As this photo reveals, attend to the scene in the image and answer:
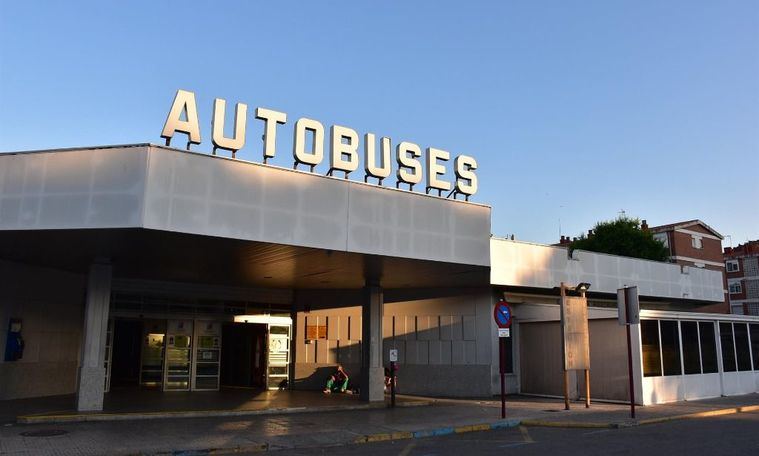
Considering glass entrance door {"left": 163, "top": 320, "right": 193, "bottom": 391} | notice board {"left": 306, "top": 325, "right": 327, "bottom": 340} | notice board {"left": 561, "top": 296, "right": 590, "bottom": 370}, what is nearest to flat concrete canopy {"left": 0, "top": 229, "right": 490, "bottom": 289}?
glass entrance door {"left": 163, "top": 320, "right": 193, "bottom": 391}

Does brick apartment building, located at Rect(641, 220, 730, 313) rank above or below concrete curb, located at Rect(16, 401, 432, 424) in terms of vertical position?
above

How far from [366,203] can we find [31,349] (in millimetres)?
11548

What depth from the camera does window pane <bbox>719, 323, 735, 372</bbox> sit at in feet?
71.9

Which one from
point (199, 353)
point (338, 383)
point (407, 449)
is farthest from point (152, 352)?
point (407, 449)

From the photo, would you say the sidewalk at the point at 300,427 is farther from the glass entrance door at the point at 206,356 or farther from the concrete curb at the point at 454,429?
the glass entrance door at the point at 206,356

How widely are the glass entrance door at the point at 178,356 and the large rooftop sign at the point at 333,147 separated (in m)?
10.1

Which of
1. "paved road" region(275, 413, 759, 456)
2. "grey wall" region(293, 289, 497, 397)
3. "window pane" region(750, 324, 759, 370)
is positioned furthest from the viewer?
"window pane" region(750, 324, 759, 370)

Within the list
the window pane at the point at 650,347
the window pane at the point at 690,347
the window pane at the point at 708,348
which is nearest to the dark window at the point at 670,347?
the window pane at the point at 650,347

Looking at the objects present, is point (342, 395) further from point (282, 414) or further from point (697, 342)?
point (697, 342)

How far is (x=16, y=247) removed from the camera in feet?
51.4

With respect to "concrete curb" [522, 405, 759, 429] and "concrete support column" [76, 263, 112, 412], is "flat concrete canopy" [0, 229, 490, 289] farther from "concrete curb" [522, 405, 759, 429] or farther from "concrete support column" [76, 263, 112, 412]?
"concrete curb" [522, 405, 759, 429]

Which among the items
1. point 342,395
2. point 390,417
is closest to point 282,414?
point 390,417

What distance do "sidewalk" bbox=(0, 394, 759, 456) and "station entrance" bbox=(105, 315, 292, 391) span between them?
7.83m

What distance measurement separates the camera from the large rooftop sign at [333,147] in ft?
47.4
